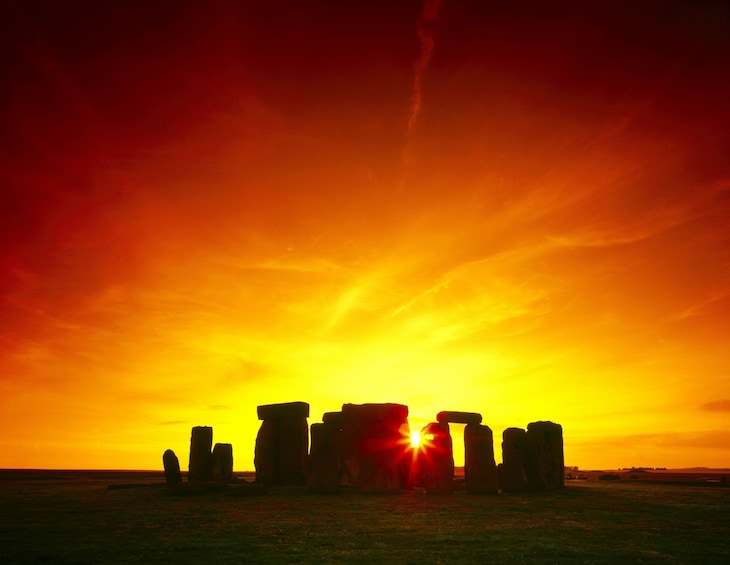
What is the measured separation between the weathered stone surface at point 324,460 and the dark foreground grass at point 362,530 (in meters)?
2.31

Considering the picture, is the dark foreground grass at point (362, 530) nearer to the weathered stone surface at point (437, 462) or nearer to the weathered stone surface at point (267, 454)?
the weathered stone surface at point (437, 462)

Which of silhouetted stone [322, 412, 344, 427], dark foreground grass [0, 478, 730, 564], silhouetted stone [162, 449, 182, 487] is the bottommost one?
dark foreground grass [0, 478, 730, 564]

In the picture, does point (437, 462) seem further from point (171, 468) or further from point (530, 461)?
point (171, 468)

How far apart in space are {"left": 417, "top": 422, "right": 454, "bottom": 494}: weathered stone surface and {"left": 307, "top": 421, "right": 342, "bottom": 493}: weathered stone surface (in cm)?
363

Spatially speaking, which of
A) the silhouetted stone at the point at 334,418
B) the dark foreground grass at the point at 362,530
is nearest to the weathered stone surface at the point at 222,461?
the silhouetted stone at the point at 334,418

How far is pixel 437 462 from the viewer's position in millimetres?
24125

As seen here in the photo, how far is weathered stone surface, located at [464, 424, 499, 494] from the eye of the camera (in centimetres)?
2503

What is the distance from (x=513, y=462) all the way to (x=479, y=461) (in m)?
2.03

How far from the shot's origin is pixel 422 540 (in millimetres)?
11742

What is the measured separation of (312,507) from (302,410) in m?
10.7

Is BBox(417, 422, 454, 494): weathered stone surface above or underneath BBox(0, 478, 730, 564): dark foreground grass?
above

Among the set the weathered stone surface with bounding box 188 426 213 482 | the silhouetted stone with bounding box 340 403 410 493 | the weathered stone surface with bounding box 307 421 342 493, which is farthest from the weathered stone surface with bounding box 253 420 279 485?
the weathered stone surface with bounding box 307 421 342 493

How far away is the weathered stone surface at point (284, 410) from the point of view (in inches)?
1142

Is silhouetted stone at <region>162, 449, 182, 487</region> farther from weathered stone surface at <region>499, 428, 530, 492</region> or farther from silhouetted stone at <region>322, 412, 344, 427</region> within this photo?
weathered stone surface at <region>499, 428, 530, 492</region>
